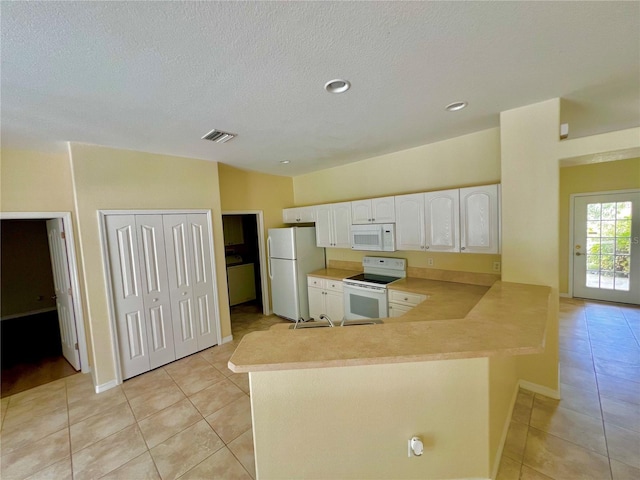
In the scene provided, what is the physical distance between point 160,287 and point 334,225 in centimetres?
257

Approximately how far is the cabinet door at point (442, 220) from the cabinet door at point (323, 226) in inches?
63.2

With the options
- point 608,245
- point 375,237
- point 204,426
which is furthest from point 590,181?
point 204,426

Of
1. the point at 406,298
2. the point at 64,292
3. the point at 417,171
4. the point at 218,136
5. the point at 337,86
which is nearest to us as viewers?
the point at 337,86

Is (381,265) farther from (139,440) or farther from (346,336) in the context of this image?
(139,440)

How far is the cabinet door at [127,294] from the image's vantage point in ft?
9.57

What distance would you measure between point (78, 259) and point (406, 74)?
385 cm

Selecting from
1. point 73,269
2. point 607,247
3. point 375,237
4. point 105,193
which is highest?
point 105,193

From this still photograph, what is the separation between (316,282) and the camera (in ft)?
14.3

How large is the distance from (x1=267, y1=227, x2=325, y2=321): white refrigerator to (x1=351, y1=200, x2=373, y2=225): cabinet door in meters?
0.95

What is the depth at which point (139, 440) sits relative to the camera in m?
2.14

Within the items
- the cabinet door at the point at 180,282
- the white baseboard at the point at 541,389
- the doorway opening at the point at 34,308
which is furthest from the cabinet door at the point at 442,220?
the doorway opening at the point at 34,308

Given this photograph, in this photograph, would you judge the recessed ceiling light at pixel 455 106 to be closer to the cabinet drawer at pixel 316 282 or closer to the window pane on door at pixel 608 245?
the cabinet drawer at pixel 316 282

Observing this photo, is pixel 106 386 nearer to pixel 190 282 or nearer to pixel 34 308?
pixel 190 282

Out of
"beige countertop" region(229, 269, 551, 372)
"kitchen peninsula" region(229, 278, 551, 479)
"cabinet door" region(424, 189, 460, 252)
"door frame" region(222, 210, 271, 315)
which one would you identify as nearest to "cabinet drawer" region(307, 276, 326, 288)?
"door frame" region(222, 210, 271, 315)
